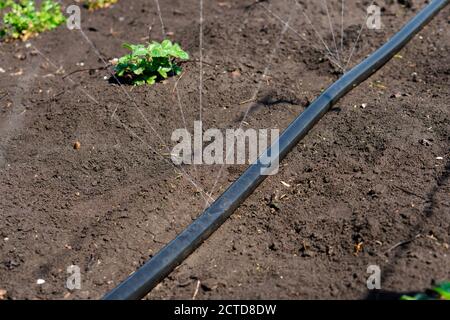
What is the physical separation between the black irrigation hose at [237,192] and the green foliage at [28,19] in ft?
8.51

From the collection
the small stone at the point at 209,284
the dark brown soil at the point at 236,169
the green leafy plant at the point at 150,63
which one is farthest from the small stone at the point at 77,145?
the small stone at the point at 209,284

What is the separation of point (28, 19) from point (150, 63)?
156 centimetres

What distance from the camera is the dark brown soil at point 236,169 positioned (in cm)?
295

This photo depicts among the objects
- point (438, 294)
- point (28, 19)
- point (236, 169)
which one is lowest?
point (438, 294)

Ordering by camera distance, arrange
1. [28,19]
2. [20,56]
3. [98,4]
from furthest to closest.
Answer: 1. [98,4]
2. [28,19]
3. [20,56]

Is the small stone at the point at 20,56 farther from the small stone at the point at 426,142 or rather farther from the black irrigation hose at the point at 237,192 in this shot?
the small stone at the point at 426,142

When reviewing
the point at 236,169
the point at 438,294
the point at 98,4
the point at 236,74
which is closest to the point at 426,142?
the point at 236,169

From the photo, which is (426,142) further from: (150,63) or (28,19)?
(28,19)

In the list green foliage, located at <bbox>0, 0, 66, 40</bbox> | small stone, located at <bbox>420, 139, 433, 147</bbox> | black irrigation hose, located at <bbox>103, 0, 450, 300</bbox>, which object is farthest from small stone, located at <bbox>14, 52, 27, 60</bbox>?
small stone, located at <bbox>420, 139, 433, 147</bbox>

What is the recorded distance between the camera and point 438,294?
2.59 m

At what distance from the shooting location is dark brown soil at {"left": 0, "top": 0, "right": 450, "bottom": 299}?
2.95 m

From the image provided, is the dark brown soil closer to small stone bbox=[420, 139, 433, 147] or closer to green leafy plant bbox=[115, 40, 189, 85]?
small stone bbox=[420, 139, 433, 147]
